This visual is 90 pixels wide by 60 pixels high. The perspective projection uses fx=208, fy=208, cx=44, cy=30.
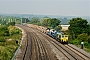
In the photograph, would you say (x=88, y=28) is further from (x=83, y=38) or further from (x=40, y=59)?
(x=40, y=59)

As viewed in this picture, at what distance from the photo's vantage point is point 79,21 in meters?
71.6

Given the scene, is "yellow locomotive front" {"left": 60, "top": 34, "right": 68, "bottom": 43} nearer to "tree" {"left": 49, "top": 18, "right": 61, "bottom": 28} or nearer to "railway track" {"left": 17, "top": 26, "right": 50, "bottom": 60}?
"railway track" {"left": 17, "top": 26, "right": 50, "bottom": 60}

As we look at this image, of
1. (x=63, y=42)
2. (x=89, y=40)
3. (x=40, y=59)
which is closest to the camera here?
(x=40, y=59)

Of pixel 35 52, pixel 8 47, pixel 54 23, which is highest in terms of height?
pixel 35 52

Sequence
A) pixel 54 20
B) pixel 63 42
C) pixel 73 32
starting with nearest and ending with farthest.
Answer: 1. pixel 63 42
2. pixel 73 32
3. pixel 54 20

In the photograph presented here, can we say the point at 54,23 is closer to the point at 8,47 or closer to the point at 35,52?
the point at 8,47

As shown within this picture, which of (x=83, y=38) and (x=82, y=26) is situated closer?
(x=83, y=38)

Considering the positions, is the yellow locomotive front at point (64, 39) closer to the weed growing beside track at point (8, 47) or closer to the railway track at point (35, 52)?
the railway track at point (35, 52)

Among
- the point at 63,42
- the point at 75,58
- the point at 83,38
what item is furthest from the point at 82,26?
the point at 75,58

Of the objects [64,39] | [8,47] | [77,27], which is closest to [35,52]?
[8,47]

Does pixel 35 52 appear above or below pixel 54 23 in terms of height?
above

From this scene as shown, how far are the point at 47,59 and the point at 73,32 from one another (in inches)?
1715

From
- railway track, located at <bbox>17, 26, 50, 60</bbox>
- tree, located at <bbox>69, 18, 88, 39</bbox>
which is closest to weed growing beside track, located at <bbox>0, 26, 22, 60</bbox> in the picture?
railway track, located at <bbox>17, 26, 50, 60</bbox>

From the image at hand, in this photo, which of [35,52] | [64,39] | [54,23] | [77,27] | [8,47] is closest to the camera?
[35,52]
